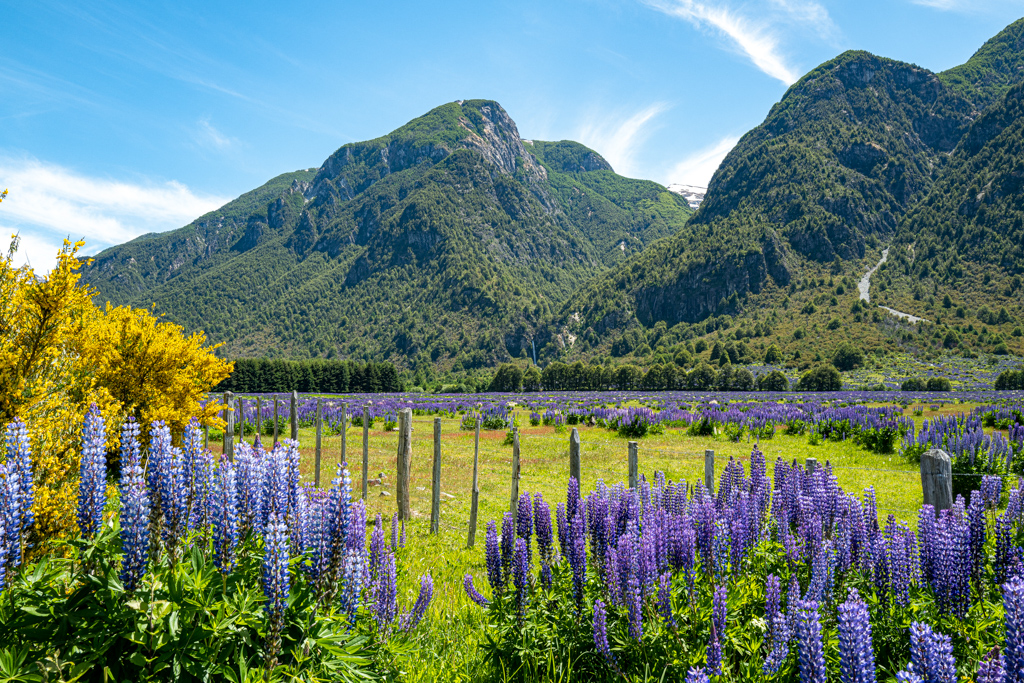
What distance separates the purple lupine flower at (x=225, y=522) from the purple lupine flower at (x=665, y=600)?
7.52 ft

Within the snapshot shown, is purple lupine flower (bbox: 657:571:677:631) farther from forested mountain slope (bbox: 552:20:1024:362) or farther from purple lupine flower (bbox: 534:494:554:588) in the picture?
forested mountain slope (bbox: 552:20:1024:362)

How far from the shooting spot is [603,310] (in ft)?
472

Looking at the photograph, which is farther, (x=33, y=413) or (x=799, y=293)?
(x=799, y=293)

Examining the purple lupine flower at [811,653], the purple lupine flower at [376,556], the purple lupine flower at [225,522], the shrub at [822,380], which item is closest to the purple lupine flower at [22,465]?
the purple lupine flower at [225,522]

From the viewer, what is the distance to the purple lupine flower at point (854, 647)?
5.61 ft

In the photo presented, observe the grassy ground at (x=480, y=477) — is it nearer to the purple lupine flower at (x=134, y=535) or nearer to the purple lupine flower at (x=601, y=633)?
the purple lupine flower at (x=601, y=633)

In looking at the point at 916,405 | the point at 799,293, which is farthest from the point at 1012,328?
the point at 916,405

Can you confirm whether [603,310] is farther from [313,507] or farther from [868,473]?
Result: [313,507]

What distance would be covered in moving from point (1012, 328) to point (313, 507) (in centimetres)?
11421

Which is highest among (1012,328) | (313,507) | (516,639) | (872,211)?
(872,211)

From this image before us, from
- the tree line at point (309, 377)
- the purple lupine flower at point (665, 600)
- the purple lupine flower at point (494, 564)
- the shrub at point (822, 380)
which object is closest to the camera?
the purple lupine flower at point (665, 600)

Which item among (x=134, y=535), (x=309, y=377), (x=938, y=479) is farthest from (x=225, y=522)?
(x=309, y=377)

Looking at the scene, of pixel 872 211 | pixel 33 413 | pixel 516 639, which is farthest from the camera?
pixel 872 211

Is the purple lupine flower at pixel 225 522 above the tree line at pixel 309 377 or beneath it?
above
